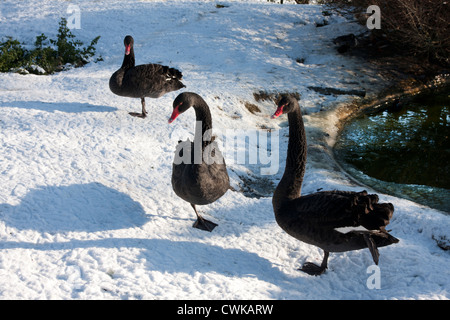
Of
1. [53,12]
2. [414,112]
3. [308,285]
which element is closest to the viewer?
[308,285]

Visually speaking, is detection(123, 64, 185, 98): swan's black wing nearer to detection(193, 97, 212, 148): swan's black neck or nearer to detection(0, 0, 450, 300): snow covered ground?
detection(0, 0, 450, 300): snow covered ground

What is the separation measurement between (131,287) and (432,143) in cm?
705

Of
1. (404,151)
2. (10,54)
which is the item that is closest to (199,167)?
(404,151)

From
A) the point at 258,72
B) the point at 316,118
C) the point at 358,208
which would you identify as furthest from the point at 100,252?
the point at 258,72

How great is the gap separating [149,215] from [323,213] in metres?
2.07

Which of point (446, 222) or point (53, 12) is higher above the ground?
point (53, 12)

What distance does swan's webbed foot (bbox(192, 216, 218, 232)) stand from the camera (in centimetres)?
484

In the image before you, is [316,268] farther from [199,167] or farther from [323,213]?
[199,167]

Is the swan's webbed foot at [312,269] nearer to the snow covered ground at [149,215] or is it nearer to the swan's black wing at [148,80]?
the snow covered ground at [149,215]

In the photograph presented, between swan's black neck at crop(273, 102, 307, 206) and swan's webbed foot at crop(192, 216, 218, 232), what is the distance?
37.4 inches

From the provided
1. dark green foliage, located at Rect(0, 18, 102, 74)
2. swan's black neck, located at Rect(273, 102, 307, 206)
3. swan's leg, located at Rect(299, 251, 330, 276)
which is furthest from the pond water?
dark green foliage, located at Rect(0, 18, 102, 74)

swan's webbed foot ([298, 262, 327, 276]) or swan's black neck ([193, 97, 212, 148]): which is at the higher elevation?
swan's black neck ([193, 97, 212, 148])

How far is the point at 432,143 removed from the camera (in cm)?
840

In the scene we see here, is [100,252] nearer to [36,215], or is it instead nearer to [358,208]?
[36,215]
